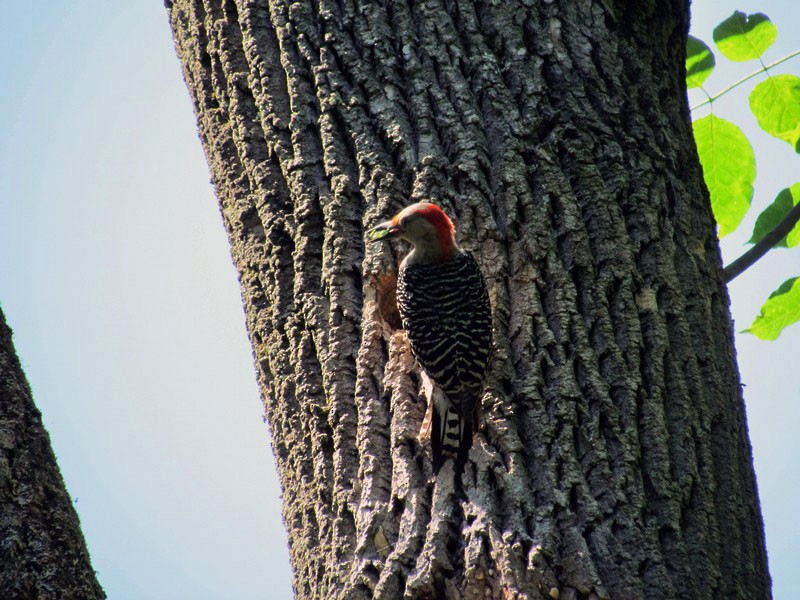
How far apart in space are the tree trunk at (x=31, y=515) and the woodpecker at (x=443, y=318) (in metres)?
1.12

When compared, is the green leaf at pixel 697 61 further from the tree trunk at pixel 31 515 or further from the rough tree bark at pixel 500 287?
the tree trunk at pixel 31 515

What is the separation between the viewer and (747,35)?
169 inches

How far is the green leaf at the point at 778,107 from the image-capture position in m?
4.27

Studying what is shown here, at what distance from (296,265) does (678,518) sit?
158 centimetres

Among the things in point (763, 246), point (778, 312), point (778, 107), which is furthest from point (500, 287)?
point (778, 107)

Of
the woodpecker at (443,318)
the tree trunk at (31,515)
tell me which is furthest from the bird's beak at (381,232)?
the tree trunk at (31,515)

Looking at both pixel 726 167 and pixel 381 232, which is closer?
pixel 381 232

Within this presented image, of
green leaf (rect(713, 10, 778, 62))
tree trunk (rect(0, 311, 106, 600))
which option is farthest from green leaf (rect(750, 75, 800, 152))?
tree trunk (rect(0, 311, 106, 600))

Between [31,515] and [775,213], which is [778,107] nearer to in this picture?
[775,213]

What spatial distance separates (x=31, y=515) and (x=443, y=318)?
6.16 feet

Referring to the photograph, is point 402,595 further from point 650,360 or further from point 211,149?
point 211,149

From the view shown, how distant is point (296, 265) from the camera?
11.4 ft

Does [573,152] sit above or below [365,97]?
below

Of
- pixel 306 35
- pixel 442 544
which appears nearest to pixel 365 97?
pixel 306 35
